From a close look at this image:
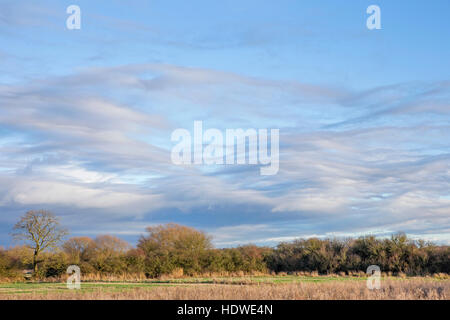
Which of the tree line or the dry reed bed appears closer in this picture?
the dry reed bed

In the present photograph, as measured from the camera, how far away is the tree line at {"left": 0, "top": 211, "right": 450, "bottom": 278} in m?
50.1

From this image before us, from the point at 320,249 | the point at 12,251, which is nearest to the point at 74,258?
the point at 12,251

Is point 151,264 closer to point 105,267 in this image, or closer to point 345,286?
point 105,267

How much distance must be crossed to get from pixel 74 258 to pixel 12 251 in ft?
22.4

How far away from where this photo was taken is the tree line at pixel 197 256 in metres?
50.1

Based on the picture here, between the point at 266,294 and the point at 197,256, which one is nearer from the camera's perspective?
the point at 266,294

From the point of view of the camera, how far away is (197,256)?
55.4 meters

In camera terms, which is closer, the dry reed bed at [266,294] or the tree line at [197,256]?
the dry reed bed at [266,294]

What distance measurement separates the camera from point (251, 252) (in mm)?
61344

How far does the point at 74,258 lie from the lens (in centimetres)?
5106
